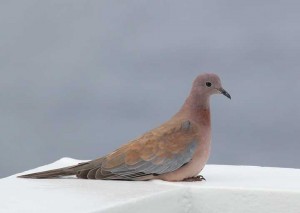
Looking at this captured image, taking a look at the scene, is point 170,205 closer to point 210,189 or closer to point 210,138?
point 210,189

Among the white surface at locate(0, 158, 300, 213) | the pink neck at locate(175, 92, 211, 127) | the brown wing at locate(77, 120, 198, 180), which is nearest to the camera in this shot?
the white surface at locate(0, 158, 300, 213)

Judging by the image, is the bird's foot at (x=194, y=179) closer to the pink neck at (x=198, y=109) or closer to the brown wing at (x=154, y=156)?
the brown wing at (x=154, y=156)

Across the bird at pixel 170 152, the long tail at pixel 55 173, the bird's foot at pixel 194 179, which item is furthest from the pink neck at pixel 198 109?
the long tail at pixel 55 173

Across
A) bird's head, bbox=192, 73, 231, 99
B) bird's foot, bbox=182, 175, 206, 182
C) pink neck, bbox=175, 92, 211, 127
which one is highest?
bird's head, bbox=192, 73, 231, 99

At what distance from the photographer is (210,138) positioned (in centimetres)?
490

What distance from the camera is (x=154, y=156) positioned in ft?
15.6

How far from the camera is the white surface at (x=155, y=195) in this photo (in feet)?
13.0

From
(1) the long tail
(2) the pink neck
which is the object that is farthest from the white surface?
(2) the pink neck

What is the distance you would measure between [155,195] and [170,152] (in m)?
0.56

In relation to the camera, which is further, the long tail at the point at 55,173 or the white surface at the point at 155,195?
the long tail at the point at 55,173

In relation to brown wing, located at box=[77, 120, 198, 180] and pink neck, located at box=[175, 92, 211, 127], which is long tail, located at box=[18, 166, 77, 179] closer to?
brown wing, located at box=[77, 120, 198, 180]

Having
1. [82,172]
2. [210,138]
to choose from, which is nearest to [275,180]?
[210,138]

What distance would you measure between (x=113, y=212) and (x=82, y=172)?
106 cm

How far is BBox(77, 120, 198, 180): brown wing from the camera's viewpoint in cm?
473
